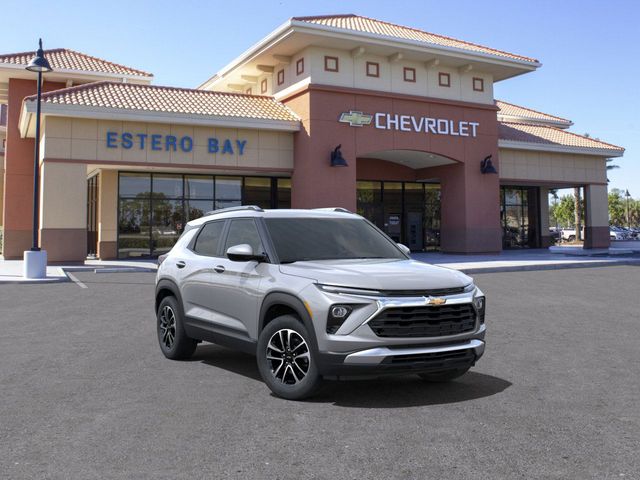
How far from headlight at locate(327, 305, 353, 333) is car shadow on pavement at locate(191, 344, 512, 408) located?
1.99 feet

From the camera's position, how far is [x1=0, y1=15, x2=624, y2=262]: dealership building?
23.0 meters

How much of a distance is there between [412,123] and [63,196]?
1502 cm

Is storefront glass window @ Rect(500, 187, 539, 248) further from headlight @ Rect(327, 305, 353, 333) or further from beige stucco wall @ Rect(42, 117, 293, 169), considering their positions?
headlight @ Rect(327, 305, 353, 333)

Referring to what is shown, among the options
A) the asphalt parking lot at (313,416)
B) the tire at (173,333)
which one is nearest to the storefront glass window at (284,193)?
the asphalt parking lot at (313,416)

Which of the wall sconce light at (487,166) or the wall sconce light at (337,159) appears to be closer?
the wall sconce light at (337,159)

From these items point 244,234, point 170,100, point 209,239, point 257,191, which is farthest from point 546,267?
point 244,234

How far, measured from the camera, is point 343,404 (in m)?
5.23

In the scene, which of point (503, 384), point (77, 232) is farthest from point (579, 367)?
point (77, 232)

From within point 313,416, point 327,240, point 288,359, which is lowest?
point 313,416

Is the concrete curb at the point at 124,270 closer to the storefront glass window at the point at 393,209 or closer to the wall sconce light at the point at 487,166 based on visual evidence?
the storefront glass window at the point at 393,209

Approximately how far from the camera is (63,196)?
2236 cm

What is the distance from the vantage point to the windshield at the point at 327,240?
6.00 meters

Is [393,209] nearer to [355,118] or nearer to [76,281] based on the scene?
[355,118]

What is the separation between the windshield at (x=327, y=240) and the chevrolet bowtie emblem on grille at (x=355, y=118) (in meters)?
19.2
